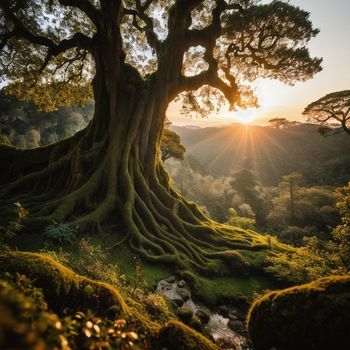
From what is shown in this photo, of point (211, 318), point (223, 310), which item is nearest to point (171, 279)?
point (211, 318)

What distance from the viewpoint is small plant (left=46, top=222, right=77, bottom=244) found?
27.0 ft

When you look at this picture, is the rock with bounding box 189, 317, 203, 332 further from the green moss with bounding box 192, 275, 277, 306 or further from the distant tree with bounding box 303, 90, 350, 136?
the distant tree with bounding box 303, 90, 350, 136

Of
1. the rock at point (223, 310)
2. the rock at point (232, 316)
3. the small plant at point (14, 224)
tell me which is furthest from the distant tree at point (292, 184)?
the small plant at point (14, 224)

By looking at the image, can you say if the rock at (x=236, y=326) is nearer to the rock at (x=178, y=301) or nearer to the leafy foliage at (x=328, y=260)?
the rock at (x=178, y=301)

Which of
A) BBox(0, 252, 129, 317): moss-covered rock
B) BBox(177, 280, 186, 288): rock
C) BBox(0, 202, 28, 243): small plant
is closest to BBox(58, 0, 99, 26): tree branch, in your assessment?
BBox(0, 202, 28, 243): small plant

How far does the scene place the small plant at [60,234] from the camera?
8.23 meters

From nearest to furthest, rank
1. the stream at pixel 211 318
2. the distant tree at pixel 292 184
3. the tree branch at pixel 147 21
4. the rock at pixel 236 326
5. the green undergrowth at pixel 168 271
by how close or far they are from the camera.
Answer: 1. the stream at pixel 211 318
2. the rock at pixel 236 326
3. the green undergrowth at pixel 168 271
4. the tree branch at pixel 147 21
5. the distant tree at pixel 292 184

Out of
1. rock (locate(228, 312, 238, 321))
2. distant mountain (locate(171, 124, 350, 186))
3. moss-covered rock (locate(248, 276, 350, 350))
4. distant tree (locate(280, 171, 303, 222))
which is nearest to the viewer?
moss-covered rock (locate(248, 276, 350, 350))

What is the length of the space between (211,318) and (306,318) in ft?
16.0

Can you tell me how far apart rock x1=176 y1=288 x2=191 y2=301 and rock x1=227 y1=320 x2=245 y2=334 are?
1426 millimetres

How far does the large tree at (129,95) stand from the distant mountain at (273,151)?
159ft

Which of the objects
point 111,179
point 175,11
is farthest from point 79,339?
point 175,11

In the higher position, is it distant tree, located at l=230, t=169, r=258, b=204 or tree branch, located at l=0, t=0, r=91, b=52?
tree branch, located at l=0, t=0, r=91, b=52

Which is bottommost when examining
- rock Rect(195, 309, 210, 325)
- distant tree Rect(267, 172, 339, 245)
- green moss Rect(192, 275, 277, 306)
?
distant tree Rect(267, 172, 339, 245)
